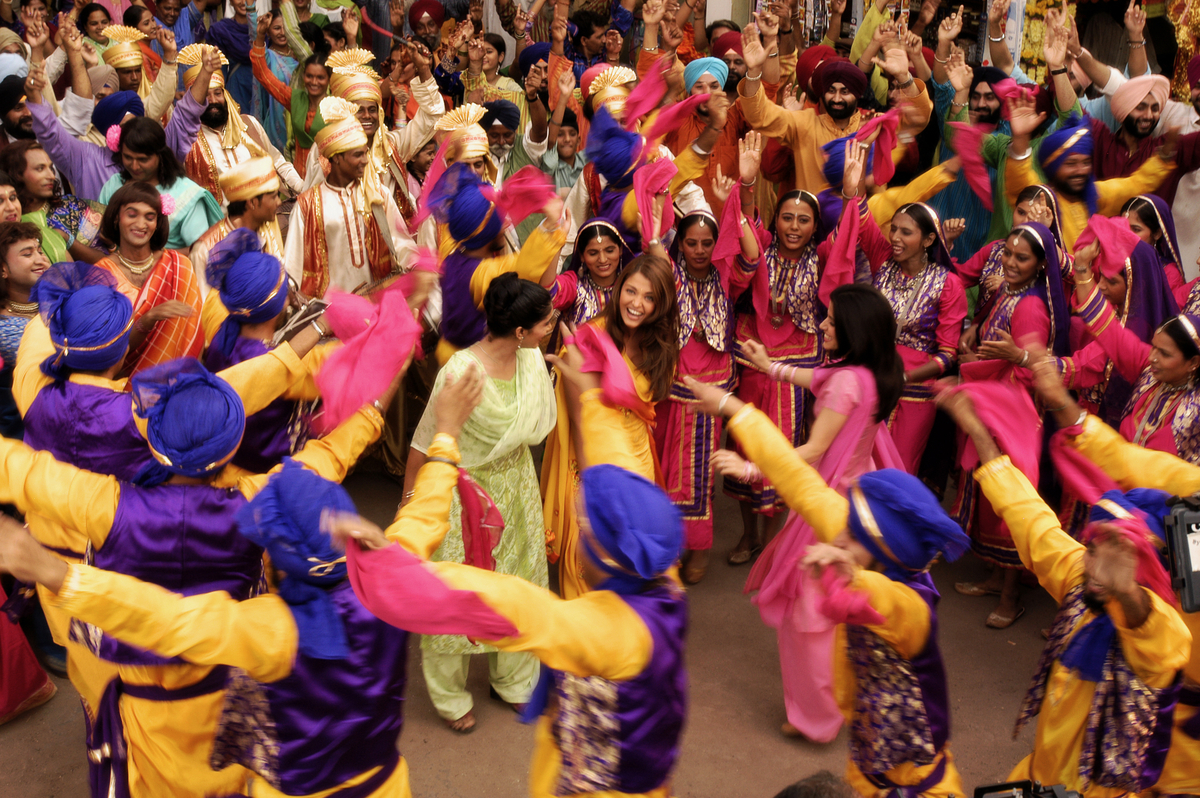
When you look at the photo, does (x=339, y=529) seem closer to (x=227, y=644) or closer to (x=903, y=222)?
(x=227, y=644)

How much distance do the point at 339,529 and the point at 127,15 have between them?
23.8 ft

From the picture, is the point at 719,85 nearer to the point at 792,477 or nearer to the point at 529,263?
the point at 529,263

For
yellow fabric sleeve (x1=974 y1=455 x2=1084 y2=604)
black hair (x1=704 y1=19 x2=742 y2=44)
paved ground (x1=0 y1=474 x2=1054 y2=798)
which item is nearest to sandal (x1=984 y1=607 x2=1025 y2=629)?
paved ground (x1=0 y1=474 x2=1054 y2=798)

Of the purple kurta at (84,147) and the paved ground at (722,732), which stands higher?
the purple kurta at (84,147)

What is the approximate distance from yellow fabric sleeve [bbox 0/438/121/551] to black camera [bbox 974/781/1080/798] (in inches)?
79.9

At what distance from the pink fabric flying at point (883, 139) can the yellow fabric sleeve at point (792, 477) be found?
Answer: 280 centimetres

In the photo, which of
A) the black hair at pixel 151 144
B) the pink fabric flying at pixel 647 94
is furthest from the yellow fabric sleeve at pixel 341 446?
the pink fabric flying at pixel 647 94

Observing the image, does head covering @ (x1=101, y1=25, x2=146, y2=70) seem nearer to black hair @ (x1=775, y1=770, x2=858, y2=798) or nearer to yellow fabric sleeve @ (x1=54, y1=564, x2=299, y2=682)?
yellow fabric sleeve @ (x1=54, y1=564, x2=299, y2=682)

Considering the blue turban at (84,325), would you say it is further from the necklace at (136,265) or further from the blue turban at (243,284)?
the necklace at (136,265)

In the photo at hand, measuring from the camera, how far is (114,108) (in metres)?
5.62

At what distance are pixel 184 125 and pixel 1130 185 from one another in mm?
5388

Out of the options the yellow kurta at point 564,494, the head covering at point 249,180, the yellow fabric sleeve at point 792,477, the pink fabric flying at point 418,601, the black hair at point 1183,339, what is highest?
the black hair at point 1183,339

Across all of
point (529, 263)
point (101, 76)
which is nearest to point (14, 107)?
point (101, 76)

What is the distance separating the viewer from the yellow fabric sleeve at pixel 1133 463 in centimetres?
261
